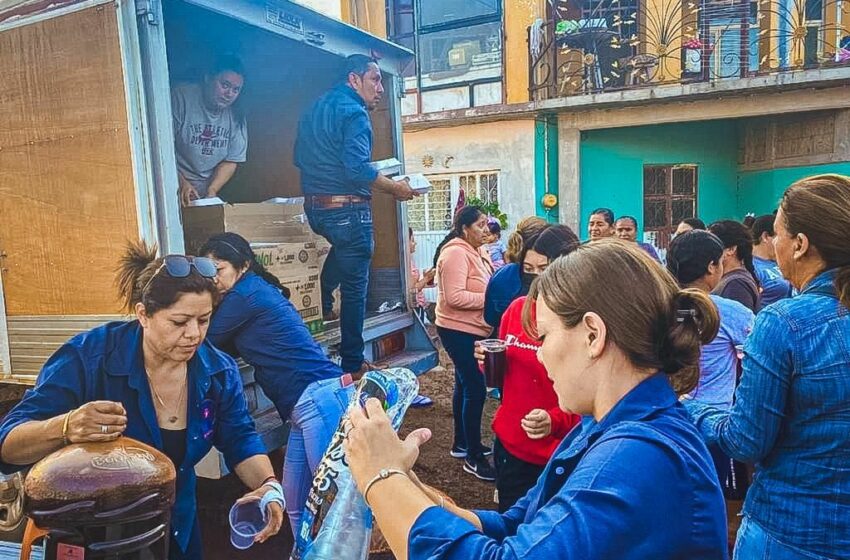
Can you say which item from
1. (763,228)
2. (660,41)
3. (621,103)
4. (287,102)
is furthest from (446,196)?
(763,228)

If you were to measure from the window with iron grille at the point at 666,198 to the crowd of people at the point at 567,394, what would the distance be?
805 centimetres

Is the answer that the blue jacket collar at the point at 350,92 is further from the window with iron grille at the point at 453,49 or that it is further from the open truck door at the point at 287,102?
the window with iron grille at the point at 453,49

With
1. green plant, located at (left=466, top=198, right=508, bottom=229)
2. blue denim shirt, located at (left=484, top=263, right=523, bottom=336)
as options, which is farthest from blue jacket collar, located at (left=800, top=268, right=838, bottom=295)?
green plant, located at (left=466, top=198, right=508, bottom=229)

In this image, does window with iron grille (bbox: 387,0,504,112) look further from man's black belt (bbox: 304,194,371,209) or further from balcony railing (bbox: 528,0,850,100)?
man's black belt (bbox: 304,194,371,209)

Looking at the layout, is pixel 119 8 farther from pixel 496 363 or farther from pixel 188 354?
pixel 496 363

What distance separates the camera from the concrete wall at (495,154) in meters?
11.1

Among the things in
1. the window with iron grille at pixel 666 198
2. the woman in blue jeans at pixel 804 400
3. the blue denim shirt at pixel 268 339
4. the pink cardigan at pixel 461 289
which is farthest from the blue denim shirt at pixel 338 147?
the window with iron grille at pixel 666 198

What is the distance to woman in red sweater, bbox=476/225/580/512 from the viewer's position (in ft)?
8.01

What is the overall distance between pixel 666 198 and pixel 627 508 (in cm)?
1176

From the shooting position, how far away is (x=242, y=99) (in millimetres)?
5355

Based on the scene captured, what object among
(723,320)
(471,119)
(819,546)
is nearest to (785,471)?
(819,546)

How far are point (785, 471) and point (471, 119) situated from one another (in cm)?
1009

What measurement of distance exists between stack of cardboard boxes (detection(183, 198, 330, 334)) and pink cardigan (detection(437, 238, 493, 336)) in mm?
826

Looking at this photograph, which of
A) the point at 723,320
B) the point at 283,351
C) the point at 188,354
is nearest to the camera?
the point at 188,354
